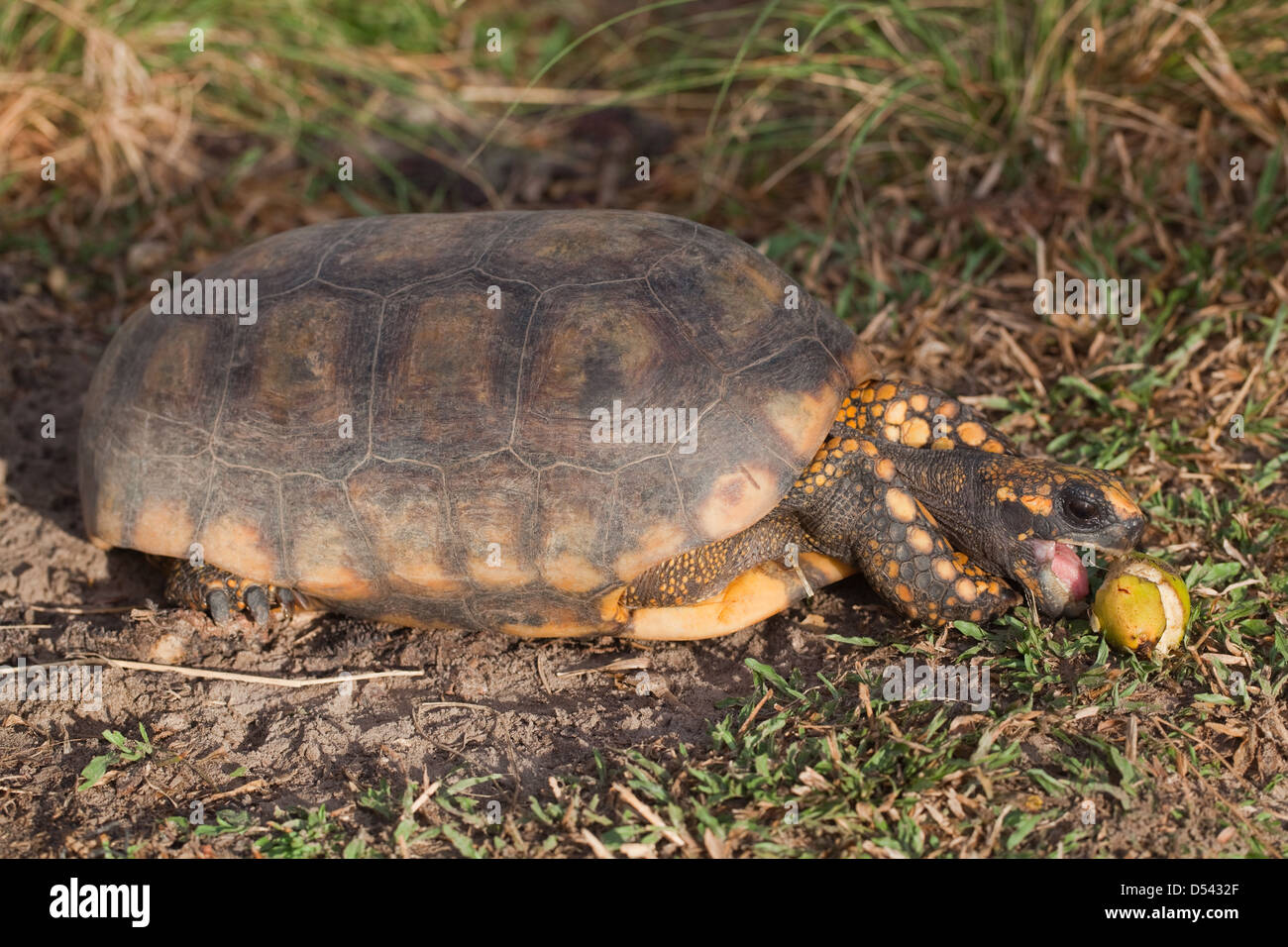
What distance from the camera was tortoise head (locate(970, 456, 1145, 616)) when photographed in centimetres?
403

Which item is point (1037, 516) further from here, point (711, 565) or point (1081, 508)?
point (711, 565)

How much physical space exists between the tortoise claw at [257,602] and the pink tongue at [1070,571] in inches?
125

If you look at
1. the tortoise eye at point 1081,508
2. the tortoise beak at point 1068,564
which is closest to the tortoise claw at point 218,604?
the tortoise beak at point 1068,564

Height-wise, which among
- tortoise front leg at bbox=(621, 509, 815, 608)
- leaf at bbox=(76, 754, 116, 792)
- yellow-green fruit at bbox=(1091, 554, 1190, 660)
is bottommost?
leaf at bbox=(76, 754, 116, 792)

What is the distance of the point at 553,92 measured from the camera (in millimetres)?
8164

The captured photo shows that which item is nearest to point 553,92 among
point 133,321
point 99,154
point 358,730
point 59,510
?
point 99,154

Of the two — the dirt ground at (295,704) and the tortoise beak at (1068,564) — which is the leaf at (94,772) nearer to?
the dirt ground at (295,704)

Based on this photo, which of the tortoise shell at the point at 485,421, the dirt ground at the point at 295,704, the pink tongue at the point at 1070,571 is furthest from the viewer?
the pink tongue at the point at 1070,571

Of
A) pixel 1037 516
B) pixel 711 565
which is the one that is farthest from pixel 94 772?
pixel 1037 516

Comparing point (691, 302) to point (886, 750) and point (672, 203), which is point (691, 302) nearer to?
point (886, 750)

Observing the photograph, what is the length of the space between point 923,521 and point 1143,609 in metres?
0.85

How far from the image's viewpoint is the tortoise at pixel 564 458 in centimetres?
396

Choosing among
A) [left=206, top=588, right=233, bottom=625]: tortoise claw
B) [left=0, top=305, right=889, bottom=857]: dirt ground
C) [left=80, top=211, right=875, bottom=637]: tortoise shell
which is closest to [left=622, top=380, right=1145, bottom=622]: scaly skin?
[left=80, top=211, right=875, bottom=637]: tortoise shell

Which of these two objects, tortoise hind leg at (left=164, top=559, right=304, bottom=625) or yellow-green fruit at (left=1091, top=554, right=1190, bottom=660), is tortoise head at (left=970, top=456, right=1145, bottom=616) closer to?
yellow-green fruit at (left=1091, top=554, right=1190, bottom=660)
